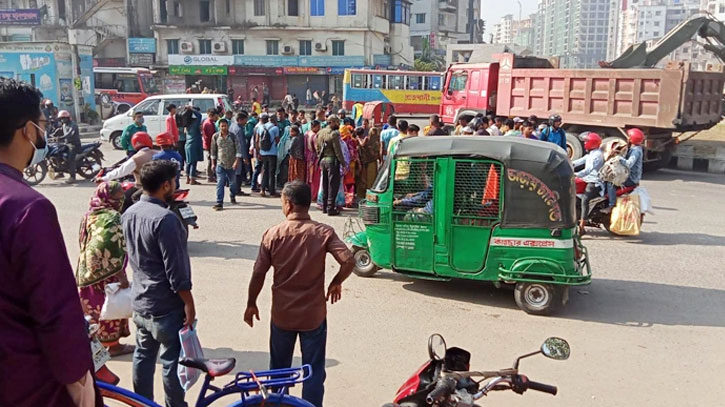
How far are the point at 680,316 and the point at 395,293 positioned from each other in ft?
9.37

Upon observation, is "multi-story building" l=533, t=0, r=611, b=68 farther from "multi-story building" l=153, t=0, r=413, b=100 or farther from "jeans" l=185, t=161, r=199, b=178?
"jeans" l=185, t=161, r=199, b=178

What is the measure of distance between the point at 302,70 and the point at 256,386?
42451mm

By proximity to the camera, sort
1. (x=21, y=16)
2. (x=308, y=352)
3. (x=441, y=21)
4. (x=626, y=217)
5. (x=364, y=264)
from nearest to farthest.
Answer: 1. (x=308, y=352)
2. (x=364, y=264)
3. (x=626, y=217)
4. (x=21, y=16)
5. (x=441, y=21)

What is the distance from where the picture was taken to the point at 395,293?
22.1ft

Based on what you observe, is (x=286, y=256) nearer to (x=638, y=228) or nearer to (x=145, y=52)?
(x=638, y=228)

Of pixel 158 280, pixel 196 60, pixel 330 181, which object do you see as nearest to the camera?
pixel 158 280

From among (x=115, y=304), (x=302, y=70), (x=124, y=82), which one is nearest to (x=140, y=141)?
(x=115, y=304)

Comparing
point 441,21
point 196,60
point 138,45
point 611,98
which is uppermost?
point 441,21

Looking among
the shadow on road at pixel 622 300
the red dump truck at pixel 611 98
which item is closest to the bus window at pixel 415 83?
the red dump truck at pixel 611 98

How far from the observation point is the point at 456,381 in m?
2.88

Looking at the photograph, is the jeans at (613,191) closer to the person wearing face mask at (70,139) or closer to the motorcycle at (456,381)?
the motorcycle at (456,381)

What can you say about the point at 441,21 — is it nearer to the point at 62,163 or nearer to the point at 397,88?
the point at 397,88

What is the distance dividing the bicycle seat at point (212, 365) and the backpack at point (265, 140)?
8766 millimetres

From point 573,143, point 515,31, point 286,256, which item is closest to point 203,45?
point 573,143
